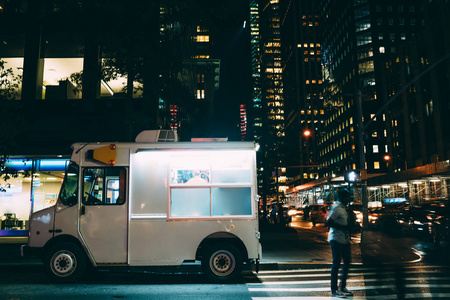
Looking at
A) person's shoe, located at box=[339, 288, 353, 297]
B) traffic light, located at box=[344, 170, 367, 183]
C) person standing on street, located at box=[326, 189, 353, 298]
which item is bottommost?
person's shoe, located at box=[339, 288, 353, 297]

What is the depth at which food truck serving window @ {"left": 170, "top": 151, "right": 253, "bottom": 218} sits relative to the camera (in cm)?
851

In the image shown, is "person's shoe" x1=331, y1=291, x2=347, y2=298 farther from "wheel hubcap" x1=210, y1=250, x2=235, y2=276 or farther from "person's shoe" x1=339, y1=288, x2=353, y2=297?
"wheel hubcap" x1=210, y1=250, x2=235, y2=276

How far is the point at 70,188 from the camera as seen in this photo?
8.69 metres

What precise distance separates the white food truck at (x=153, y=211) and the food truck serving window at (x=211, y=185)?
2cm

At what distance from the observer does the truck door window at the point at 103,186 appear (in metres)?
8.60

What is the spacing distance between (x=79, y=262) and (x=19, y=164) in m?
12.2

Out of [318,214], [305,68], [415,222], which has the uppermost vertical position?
[305,68]

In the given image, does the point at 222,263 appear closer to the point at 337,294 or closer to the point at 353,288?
the point at 337,294

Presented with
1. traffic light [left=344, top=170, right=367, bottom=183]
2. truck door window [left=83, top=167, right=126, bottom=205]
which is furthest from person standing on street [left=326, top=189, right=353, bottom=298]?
traffic light [left=344, top=170, right=367, bottom=183]

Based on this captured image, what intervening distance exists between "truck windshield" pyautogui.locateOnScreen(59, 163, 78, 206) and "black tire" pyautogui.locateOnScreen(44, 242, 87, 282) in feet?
3.14

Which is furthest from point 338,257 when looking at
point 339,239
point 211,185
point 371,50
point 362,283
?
point 371,50

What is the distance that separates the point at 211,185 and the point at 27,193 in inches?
542

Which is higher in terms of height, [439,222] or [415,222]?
[439,222]

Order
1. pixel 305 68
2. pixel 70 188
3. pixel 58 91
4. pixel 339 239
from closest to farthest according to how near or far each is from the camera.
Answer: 1. pixel 339 239
2. pixel 70 188
3. pixel 58 91
4. pixel 305 68
